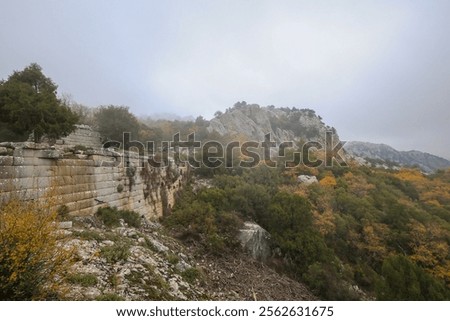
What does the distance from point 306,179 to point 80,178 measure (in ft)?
62.5

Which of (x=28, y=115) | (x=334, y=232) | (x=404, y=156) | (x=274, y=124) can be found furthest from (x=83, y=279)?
(x=404, y=156)

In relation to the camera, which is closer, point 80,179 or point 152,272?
point 152,272

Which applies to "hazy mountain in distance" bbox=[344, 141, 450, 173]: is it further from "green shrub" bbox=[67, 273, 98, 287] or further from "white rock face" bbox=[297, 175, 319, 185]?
"green shrub" bbox=[67, 273, 98, 287]

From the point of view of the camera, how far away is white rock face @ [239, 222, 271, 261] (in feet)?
36.3

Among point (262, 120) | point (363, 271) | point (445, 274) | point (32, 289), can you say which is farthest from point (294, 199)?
point (262, 120)

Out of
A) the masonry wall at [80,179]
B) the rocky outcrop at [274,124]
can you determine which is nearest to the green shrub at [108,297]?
the masonry wall at [80,179]

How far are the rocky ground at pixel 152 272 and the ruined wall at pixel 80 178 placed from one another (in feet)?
2.78

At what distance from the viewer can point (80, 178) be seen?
24.2ft

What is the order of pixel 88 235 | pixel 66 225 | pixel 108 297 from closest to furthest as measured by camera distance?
pixel 108 297
pixel 88 235
pixel 66 225

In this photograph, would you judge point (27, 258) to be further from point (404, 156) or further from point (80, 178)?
point (404, 156)

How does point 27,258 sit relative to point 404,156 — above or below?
below

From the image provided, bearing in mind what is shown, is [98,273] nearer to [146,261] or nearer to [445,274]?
[146,261]

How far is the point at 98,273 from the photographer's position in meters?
4.64

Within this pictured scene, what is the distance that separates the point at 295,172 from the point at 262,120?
150ft
